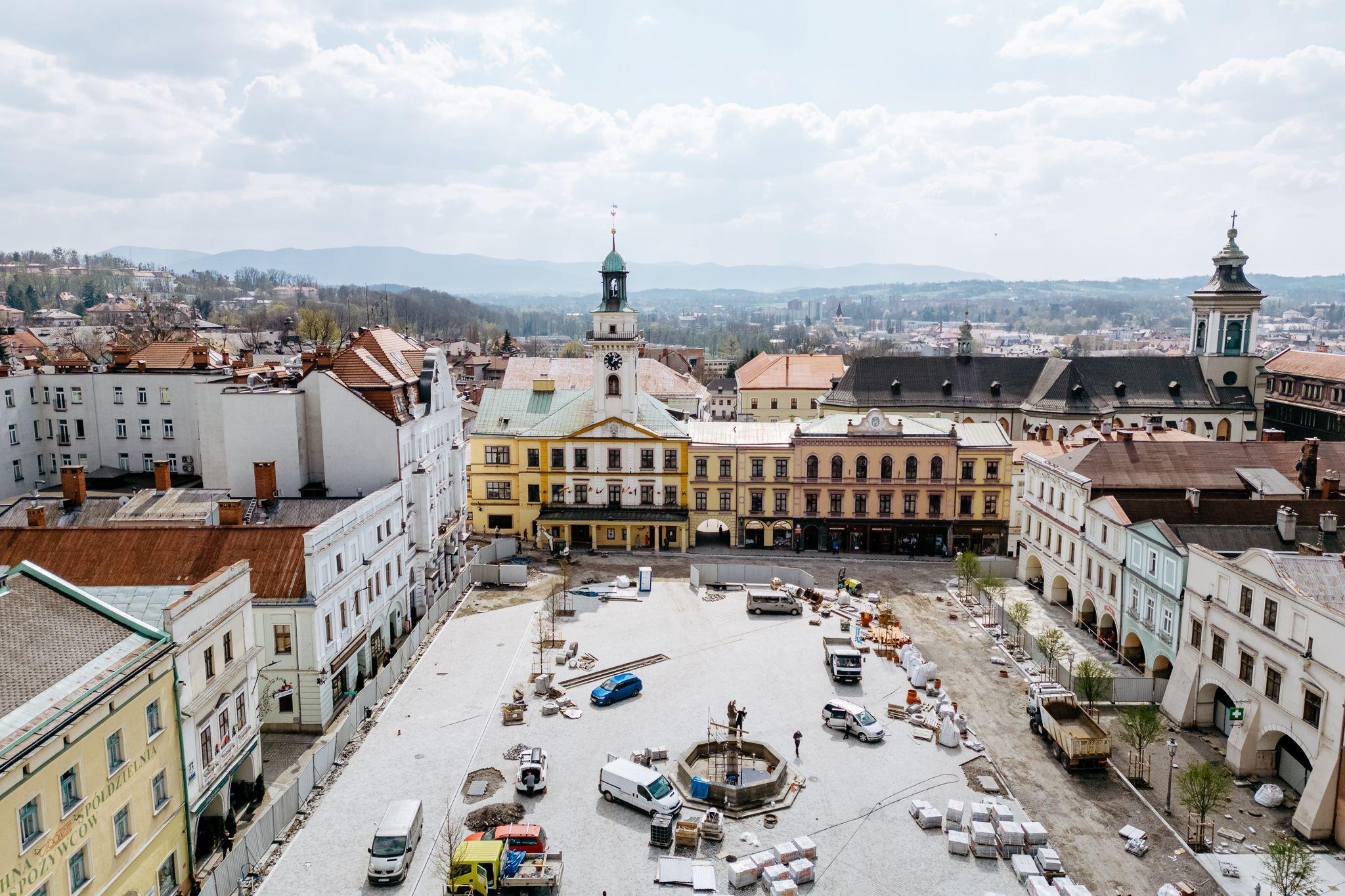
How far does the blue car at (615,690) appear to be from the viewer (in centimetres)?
4278

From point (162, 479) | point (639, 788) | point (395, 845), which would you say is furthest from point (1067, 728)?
point (162, 479)

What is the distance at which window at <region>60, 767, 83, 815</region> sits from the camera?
22750mm

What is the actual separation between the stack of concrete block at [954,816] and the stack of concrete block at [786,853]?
20.0 feet

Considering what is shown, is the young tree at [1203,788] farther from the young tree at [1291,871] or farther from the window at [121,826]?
the window at [121,826]

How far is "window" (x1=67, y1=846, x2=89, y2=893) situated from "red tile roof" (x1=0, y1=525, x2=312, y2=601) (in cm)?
1562

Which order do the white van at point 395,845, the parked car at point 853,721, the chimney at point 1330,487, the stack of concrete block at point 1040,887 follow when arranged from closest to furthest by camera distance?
the stack of concrete block at point 1040,887 < the white van at point 395,845 < the parked car at point 853,721 < the chimney at point 1330,487

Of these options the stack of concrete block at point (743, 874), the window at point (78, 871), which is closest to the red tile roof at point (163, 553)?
the window at point (78, 871)

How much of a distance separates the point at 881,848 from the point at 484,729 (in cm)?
1732

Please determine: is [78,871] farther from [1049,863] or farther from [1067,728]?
[1067,728]

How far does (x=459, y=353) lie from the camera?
179000 millimetres

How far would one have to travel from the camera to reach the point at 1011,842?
103ft

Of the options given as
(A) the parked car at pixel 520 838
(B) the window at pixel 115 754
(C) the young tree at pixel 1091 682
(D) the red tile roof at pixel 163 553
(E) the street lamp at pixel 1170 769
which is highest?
(D) the red tile roof at pixel 163 553

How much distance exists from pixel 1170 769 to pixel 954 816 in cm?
916

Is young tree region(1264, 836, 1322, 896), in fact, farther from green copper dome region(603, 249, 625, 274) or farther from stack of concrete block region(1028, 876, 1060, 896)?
green copper dome region(603, 249, 625, 274)
